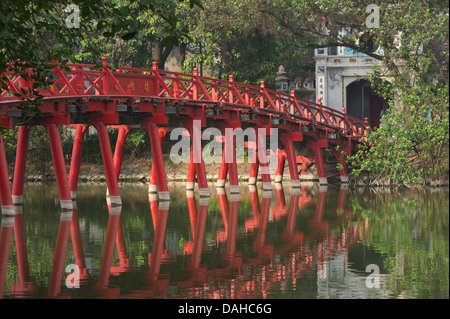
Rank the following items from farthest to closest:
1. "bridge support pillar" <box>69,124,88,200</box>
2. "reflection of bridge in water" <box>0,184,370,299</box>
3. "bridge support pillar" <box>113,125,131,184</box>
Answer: "bridge support pillar" <box>113,125,131,184</box> → "bridge support pillar" <box>69,124,88,200</box> → "reflection of bridge in water" <box>0,184,370,299</box>

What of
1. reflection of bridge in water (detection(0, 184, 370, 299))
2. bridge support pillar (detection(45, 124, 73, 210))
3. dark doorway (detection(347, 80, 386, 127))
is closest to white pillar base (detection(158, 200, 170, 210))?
reflection of bridge in water (detection(0, 184, 370, 299))

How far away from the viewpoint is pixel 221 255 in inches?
679

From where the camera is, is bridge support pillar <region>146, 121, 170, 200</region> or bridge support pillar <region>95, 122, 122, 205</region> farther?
bridge support pillar <region>146, 121, 170, 200</region>

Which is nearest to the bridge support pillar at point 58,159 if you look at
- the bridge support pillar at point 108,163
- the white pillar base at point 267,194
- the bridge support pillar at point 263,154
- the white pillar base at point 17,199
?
the bridge support pillar at point 108,163

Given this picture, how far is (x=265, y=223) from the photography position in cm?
2350

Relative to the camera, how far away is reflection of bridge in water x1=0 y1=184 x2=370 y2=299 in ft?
44.0

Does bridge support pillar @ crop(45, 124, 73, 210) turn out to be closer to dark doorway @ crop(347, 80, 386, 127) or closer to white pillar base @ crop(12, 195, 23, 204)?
white pillar base @ crop(12, 195, 23, 204)

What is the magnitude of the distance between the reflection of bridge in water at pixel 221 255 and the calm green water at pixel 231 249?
0.02 metres

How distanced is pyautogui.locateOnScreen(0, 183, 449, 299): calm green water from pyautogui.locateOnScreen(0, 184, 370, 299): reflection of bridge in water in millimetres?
20

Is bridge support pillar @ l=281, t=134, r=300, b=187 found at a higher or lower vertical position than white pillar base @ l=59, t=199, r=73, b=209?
higher

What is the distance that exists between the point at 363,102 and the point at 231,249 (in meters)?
33.4

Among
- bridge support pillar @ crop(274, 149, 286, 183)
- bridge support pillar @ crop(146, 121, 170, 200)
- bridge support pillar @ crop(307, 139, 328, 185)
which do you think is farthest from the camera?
bridge support pillar @ crop(274, 149, 286, 183)

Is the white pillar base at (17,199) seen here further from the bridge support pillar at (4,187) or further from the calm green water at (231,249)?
the bridge support pillar at (4,187)

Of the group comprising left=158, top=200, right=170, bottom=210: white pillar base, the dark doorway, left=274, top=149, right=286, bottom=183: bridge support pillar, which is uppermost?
the dark doorway
